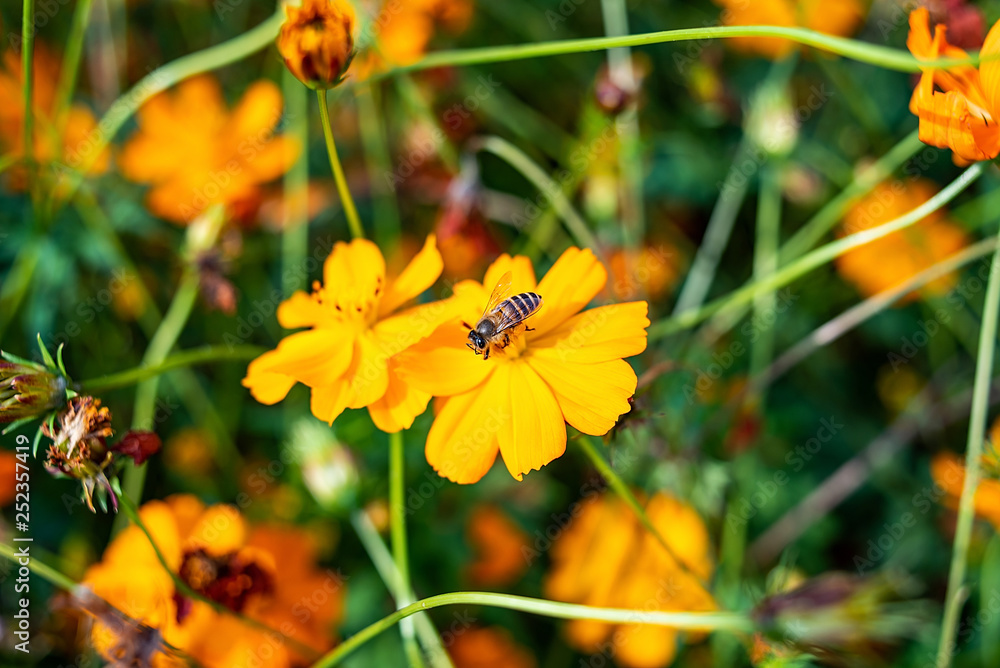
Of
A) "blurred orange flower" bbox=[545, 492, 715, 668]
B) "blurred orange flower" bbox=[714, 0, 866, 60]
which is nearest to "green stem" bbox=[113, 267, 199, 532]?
"blurred orange flower" bbox=[545, 492, 715, 668]

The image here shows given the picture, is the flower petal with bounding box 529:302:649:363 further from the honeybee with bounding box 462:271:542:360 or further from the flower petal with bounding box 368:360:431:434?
the flower petal with bounding box 368:360:431:434

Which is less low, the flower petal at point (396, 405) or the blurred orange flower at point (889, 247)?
the blurred orange flower at point (889, 247)

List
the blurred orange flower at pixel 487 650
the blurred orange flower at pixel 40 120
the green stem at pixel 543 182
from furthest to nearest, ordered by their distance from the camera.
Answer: the blurred orange flower at pixel 40 120, the blurred orange flower at pixel 487 650, the green stem at pixel 543 182

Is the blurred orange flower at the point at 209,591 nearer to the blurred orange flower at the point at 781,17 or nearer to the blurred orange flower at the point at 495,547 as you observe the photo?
the blurred orange flower at the point at 495,547

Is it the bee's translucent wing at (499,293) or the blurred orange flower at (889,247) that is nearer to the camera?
the bee's translucent wing at (499,293)

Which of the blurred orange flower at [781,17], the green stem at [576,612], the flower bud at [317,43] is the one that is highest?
the blurred orange flower at [781,17]

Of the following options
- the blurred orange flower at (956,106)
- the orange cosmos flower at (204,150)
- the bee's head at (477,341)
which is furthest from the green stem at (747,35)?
the orange cosmos flower at (204,150)

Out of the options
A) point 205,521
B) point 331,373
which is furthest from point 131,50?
point 331,373

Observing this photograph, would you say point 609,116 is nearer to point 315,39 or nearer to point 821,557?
point 315,39
